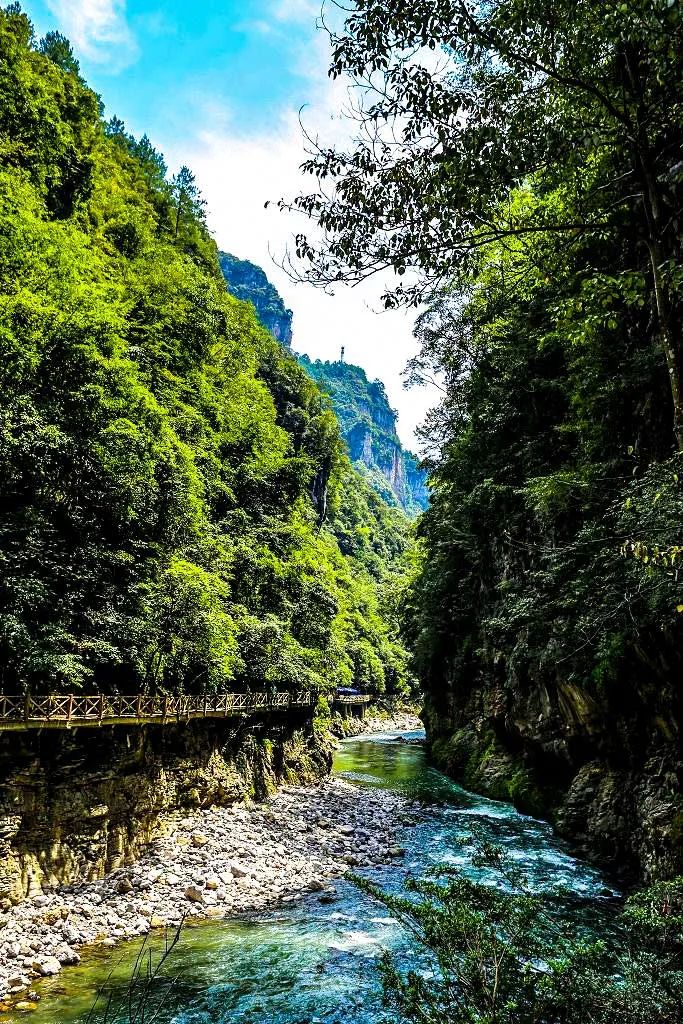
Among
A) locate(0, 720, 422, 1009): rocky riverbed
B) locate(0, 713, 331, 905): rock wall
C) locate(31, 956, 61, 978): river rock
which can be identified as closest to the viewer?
locate(31, 956, 61, 978): river rock

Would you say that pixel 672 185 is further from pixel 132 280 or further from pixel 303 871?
pixel 132 280

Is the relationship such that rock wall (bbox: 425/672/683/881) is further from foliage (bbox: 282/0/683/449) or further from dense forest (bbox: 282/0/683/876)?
foliage (bbox: 282/0/683/449)

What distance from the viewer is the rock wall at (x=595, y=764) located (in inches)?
469

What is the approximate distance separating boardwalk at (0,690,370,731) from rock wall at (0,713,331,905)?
464 millimetres

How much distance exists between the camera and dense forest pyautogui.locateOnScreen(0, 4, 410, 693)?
15.5 metres

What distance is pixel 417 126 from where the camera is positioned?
5.73 metres

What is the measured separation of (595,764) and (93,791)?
46.4 ft

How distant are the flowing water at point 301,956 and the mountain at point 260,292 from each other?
582 feet

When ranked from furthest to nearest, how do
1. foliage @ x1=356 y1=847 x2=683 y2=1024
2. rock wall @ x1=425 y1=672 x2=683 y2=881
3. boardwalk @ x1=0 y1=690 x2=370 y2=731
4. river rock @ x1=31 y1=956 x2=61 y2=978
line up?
boardwalk @ x1=0 y1=690 x2=370 y2=731 → rock wall @ x1=425 y1=672 x2=683 y2=881 → river rock @ x1=31 y1=956 x2=61 y2=978 → foliage @ x1=356 y1=847 x2=683 y2=1024

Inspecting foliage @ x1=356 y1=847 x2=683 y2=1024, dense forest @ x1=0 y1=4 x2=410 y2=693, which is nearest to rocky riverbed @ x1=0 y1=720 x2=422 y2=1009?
dense forest @ x1=0 y1=4 x2=410 y2=693

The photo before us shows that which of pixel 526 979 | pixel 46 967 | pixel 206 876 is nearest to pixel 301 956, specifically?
pixel 46 967

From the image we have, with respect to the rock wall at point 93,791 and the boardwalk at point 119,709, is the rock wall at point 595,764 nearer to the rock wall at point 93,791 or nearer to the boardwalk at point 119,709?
the boardwalk at point 119,709

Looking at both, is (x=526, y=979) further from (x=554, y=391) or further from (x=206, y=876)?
(x=554, y=391)

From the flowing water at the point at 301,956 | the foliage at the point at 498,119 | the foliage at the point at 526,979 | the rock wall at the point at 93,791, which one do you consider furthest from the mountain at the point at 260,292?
the foliage at the point at 526,979
